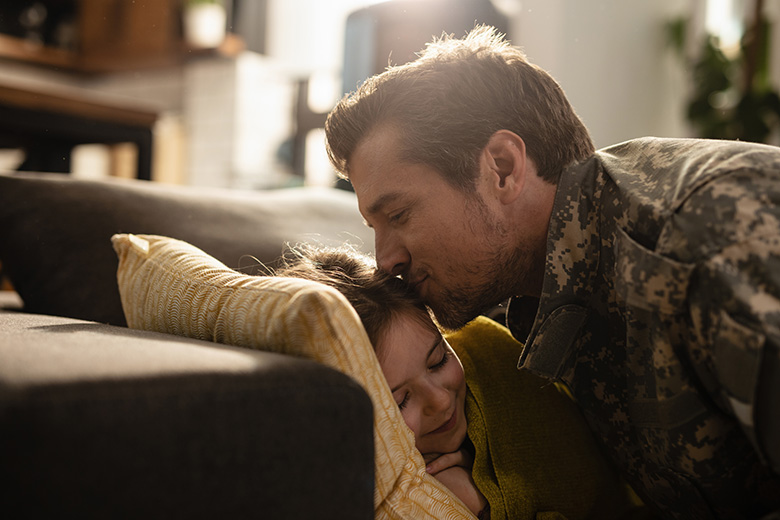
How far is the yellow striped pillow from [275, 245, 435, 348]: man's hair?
0.51 ft

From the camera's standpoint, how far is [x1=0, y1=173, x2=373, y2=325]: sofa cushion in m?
1.12

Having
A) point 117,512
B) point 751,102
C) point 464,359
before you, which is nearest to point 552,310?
point 464,359

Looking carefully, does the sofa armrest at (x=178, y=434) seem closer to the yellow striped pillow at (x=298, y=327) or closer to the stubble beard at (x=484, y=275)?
the yellow striped pillow at (x=298, y=327)

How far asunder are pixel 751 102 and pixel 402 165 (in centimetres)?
255

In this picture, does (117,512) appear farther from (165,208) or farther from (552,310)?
(165,208)

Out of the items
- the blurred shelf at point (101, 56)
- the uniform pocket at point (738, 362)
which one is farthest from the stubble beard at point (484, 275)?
the blurred shelf at point (101, 56)

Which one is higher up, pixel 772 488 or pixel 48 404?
pixel 48 404

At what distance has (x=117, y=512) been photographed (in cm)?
44

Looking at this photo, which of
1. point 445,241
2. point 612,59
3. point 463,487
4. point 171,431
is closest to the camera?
point 171,431

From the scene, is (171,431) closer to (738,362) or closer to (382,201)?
(738,362)

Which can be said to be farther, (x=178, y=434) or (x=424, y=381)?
(x=424, y=381)

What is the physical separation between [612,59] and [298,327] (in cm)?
234

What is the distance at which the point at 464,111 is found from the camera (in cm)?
104

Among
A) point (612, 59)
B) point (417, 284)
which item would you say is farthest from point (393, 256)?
point (612, 59)
